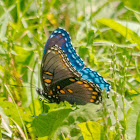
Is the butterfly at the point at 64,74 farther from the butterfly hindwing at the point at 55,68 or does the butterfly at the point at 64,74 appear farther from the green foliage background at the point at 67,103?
the green foliage background at the point at 67,103

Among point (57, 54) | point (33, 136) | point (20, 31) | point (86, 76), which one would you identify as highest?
point (20, 31)

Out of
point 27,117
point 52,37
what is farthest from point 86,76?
point 27,117

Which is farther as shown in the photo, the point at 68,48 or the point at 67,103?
the point at 68,48

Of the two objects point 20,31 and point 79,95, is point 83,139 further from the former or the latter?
point 20,31

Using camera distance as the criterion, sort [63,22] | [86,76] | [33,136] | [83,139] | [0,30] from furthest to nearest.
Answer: [63,22] → [0,30] → [86,76] → [33,136] → [83,139]

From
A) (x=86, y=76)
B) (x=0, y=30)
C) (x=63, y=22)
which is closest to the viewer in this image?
(x=86, y=76)

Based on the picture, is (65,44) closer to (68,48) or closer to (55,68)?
(68,48)

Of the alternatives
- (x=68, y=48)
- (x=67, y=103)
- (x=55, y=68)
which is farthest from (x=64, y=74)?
(x=67, y=103)

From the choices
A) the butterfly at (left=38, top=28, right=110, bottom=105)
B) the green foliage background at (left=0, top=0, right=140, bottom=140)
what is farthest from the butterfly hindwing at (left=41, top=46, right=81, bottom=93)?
the green foliage background at (left=0, top=0, right=140, bottom=140)
